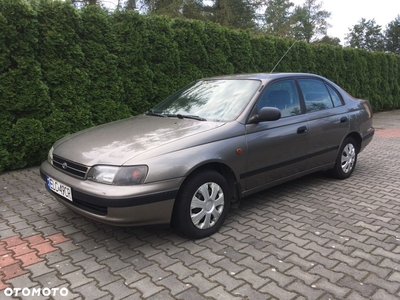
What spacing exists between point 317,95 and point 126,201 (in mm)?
3120

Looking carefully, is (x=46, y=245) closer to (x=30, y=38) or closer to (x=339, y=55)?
(x=30, y=38)

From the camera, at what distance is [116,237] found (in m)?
3.18

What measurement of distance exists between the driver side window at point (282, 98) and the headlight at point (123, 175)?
62.9 inches

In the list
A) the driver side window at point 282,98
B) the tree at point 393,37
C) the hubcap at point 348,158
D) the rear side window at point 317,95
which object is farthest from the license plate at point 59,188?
the tree at point 393,37

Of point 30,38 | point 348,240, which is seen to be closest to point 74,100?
point 30,38

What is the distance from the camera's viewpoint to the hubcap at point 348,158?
4.90m

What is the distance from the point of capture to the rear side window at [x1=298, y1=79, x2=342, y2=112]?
432cm

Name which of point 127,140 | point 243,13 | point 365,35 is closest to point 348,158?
point 127,140

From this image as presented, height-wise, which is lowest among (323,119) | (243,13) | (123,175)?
(123,175)

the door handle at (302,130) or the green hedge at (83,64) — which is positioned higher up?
the green hedge at (83,64)

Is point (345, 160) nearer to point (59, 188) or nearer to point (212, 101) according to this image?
point (212, 101)

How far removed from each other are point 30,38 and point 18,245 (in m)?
3.58

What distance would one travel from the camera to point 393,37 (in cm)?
5425

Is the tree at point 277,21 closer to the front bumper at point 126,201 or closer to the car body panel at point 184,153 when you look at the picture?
the car body panel at point 184,153
